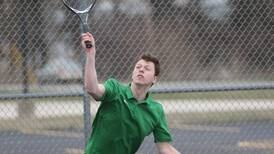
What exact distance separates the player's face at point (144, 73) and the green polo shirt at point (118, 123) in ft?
0.41

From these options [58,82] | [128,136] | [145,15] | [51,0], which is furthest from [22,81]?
[128,136]

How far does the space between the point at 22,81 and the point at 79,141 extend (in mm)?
1125

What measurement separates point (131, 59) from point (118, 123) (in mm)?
2601

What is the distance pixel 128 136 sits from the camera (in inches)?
190

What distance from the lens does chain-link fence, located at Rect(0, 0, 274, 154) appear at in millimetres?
6977

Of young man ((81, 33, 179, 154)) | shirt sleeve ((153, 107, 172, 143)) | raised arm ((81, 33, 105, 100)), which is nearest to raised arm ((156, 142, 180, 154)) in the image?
shirt sleeve ((153, 107, 172, 143))

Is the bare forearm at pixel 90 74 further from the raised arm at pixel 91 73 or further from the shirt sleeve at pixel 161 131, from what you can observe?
the shirt sleeve at pixel 161 131

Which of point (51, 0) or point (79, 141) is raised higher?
point (51, 0)

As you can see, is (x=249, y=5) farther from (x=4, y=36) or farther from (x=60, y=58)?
(x=4, y=36)

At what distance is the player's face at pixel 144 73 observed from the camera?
4.76m

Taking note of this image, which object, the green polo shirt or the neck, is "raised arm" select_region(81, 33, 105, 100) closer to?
the green polo shirt

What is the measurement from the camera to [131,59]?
7.32 m

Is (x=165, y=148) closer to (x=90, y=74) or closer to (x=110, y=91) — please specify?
(x=110, y=91)

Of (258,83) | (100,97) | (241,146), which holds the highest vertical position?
(100,97)
